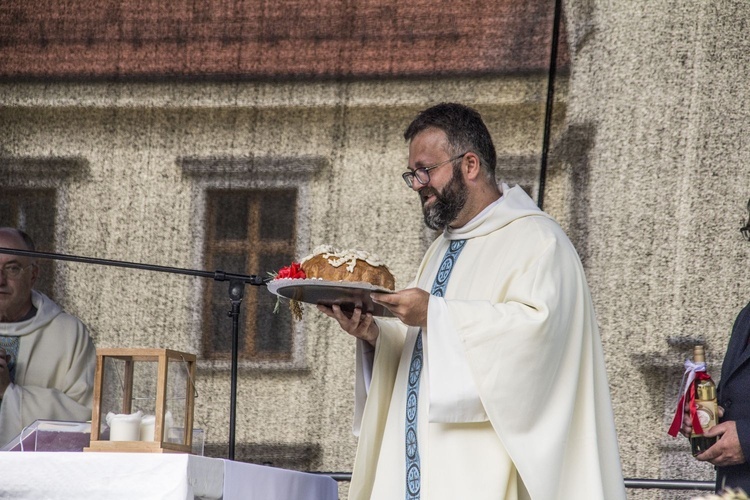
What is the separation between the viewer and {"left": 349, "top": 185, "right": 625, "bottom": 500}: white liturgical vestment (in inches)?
138

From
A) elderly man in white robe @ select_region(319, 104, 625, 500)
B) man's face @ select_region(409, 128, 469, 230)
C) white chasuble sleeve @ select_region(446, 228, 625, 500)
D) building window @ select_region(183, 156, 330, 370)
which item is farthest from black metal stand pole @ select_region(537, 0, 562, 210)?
white chasuble sleeve @ select_region(446, 228, 625, 500)

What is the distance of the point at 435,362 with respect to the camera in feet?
11.6

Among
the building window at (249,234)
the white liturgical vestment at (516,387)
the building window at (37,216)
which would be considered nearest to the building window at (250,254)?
the building window at (249,234)

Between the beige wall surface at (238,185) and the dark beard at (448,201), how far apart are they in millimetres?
1456

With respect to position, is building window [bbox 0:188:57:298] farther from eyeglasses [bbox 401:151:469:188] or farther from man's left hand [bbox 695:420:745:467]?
man's left hand [bbox 695:420:745:467]

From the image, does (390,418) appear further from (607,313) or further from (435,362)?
(607,313)

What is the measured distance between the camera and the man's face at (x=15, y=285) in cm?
534

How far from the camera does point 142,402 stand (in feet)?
Answer: 11.1

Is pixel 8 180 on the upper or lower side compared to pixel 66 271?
upper

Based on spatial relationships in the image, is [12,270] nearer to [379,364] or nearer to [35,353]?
[35,353]

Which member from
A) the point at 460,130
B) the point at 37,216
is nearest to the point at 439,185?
the point at 460,130

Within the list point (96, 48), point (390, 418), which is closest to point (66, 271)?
point (96, 48)

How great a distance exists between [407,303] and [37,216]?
270 cm

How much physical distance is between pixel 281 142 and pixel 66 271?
3.92ft
